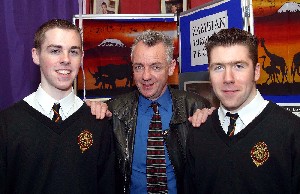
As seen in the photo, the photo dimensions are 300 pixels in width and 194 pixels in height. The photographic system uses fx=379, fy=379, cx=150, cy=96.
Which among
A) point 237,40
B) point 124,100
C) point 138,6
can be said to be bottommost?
point 124,100

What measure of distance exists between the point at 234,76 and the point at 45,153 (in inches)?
32.8

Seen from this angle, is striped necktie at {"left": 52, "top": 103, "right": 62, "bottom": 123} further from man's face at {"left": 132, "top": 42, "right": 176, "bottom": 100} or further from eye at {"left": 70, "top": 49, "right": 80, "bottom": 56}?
man's face at {"left": 132, "top": 42, "right": 176, "bottom": 100}

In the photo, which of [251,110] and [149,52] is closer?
[251,110]

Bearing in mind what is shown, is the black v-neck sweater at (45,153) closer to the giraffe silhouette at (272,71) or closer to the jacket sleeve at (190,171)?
the jacket sleeve at (190,171)

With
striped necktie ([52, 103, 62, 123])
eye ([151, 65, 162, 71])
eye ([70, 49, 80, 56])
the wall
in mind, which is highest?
the wall

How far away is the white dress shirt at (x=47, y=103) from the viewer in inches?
64.6

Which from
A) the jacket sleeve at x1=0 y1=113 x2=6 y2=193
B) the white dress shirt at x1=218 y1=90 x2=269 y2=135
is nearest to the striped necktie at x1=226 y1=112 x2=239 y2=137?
the white dress shirt at x1=218 y1=90 x2=269 y2=135

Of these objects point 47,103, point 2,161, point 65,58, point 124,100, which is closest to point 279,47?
point 124,100

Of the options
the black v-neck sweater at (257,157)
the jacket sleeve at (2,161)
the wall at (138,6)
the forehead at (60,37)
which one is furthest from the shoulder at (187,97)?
the wall at (138,6)

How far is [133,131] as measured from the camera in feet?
6.38

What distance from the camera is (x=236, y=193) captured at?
1472mm

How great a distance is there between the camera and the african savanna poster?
1.96 m

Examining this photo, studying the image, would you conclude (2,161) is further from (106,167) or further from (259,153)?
(259,153)

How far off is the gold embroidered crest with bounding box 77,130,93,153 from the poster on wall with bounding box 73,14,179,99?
105cm
